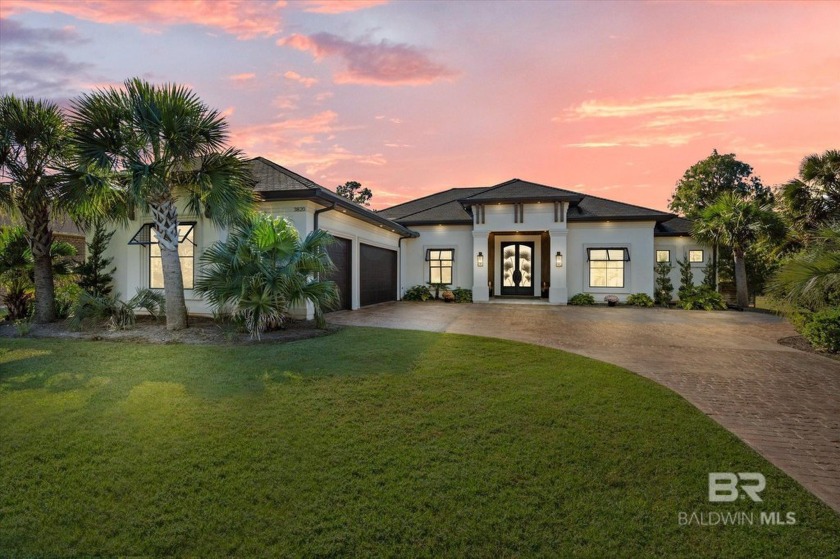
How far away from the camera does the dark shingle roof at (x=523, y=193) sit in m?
Result: 17.0

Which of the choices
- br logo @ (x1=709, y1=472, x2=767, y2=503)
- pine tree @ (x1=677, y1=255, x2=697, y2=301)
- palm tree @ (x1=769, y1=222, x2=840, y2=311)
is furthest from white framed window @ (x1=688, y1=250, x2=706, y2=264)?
br logo @ (x1=709, y1=472, x2=767, y2=503)

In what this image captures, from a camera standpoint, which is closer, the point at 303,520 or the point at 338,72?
the point at 303,520

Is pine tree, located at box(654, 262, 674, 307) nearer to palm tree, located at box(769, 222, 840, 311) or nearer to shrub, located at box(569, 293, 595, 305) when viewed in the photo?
shrub, located at box(569, 293, 595, 305)

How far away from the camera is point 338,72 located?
39.9ft

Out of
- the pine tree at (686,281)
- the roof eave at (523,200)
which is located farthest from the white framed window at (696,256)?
the roof eave at (523,200)

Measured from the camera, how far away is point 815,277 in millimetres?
6984

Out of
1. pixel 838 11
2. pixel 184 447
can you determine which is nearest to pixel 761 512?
pixel 184 447

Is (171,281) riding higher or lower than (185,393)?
higher

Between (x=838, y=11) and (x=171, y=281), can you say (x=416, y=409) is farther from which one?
(x=838, y=11)

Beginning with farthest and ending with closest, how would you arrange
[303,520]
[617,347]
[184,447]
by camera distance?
[617,347] → [184,447] → [303,520]

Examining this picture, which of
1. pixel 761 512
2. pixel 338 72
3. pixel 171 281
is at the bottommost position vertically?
pixel 761 512

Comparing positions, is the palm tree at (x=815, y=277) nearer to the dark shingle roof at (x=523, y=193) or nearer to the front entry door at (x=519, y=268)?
the dark shingle roof at (x=523, y=193)

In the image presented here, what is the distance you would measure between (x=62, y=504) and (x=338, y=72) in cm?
1237

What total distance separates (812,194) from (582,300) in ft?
26.9
